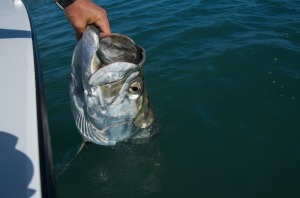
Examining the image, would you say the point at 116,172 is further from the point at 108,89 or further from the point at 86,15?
the point at 86,15

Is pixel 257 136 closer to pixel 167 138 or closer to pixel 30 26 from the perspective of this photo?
pixel 167 138

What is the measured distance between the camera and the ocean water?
368 centimetres

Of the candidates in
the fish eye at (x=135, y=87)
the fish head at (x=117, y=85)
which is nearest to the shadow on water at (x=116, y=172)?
the fish head at (x=117, y=85)

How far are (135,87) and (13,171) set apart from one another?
3.92 ft

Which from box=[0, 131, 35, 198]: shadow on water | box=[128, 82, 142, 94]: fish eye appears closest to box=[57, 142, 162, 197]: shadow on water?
box=[128, 82, 142, 94]: fish eye

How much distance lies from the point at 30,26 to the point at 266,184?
3684mm

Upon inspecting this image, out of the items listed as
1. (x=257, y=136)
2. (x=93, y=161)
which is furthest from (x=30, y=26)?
(x=257, y=136)

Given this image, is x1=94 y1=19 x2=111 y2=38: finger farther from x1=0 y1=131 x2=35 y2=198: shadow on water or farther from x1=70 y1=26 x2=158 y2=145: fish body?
x1=0 y1=131 x2=35 y2=198: shadow on water

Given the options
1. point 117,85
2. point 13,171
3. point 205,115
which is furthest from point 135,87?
point 205,115

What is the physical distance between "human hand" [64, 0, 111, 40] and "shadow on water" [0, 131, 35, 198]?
998mm

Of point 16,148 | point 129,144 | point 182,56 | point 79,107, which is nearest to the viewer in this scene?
point 16,148

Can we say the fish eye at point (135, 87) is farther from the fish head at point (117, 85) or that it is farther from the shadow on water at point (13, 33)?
the shadow on water at point (13, 33)

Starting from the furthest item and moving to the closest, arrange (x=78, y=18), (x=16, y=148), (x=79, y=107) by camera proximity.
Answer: (x=79, y=107) → (x=78, y=18) → (x=16, y=148)

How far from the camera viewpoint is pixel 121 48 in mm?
2572
